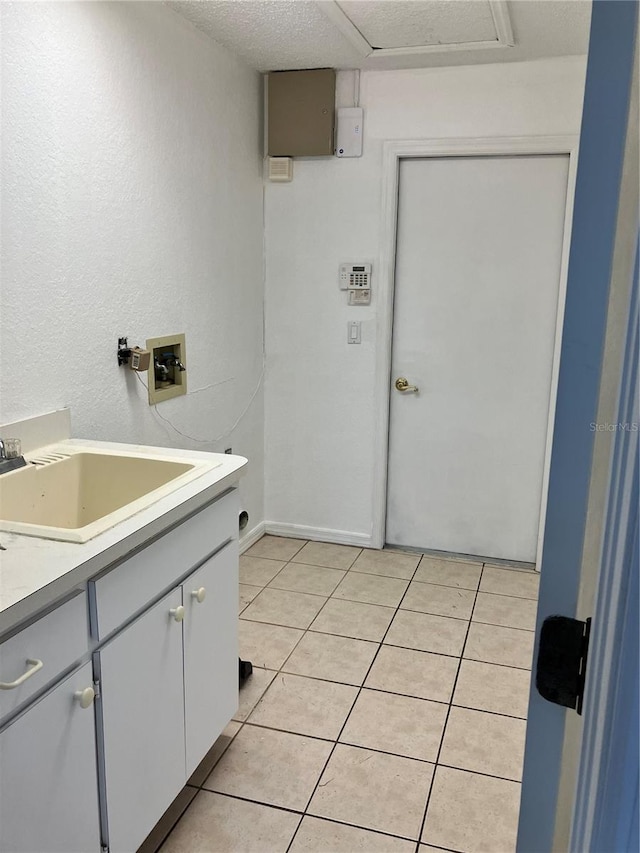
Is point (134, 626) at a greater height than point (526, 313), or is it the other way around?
point (526, 313)

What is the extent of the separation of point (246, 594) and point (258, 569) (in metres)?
0.29

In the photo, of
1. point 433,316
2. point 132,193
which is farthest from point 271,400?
point 132,193

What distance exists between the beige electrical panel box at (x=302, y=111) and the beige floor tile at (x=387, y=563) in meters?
2.02

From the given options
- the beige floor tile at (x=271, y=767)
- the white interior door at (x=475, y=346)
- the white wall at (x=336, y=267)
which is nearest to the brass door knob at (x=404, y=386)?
the white interior door at (x=475, y=346)

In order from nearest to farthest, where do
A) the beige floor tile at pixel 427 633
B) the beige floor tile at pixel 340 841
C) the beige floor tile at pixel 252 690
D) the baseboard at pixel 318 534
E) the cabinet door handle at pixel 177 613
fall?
the cabinet door handle at pixel 177 613 → the beige floor tile at pixel 340 841 → the beige floor tile at pixel 252 690 → the beige floor tile at pixel 427 633 → the baseboard at pixel 318 534

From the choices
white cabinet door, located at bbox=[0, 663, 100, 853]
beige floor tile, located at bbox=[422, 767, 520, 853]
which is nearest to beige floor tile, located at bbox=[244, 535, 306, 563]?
beige floor tile, located at bbox=[422, 767, 520, 853]

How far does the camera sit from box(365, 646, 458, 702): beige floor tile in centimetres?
248

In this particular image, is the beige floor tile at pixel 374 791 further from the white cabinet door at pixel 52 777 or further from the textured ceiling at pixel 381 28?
the textured ceiling at pixel 381 28

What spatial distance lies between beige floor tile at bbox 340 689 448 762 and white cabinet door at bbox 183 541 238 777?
17.2 inches

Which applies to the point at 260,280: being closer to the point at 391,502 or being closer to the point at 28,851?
the point at 391,502

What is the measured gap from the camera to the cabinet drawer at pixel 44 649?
3.89ft

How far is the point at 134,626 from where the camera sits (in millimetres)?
1548

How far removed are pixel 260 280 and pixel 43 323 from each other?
1667mm

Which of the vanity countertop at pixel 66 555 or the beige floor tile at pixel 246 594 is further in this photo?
the beige floor tile at pixel 246 594
